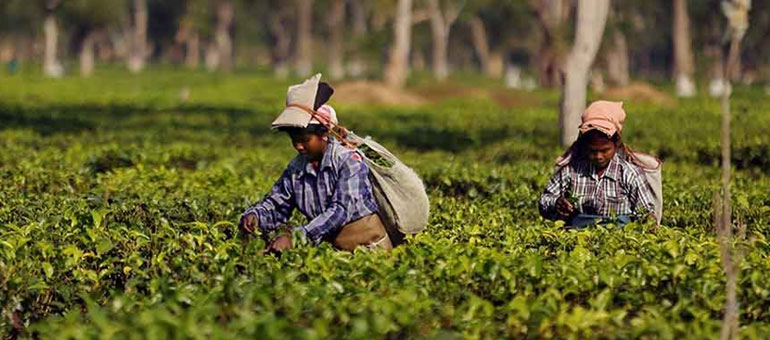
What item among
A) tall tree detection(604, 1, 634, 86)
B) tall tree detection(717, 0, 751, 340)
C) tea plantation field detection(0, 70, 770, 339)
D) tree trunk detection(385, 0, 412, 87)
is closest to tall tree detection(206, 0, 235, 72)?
tall tree detection(604, 1, 634, 86)

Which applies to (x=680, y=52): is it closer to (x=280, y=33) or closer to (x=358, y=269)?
(x=358, y=269)

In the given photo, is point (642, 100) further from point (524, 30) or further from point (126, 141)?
point (524, 30)

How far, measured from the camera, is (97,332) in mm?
5043

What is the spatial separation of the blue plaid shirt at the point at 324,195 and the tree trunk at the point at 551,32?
42.7 feet

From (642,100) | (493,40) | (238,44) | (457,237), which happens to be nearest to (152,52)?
(238,44)

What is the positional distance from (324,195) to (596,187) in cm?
225

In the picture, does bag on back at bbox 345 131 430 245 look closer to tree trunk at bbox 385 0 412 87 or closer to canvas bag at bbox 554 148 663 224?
canvas bag at bbox 554 148 663 224

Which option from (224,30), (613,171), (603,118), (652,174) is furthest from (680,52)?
(603,118)

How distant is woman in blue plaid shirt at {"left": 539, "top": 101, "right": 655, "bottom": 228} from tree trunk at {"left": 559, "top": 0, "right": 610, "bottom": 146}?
1044 centimetres

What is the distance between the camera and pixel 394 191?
24.9 ft

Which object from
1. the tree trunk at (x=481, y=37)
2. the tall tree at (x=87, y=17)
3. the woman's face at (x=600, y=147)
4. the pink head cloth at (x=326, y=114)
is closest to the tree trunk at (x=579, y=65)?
the woman's face at (x=600, y=147)

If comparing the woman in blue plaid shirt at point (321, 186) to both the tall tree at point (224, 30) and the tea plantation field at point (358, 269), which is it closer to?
the tea plantation field at point (358, 269)

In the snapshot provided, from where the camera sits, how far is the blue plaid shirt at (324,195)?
7.49 metres

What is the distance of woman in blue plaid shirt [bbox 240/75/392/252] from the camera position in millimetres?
7434
